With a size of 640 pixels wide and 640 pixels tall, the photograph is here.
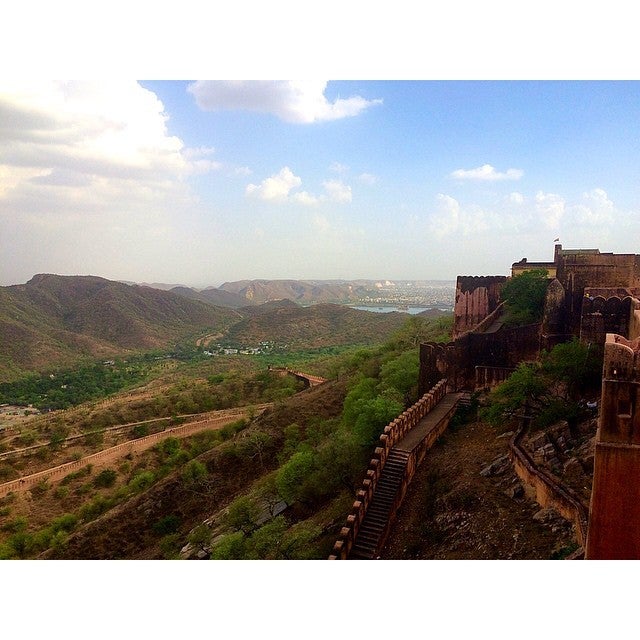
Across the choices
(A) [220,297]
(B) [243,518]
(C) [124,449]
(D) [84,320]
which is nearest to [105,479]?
(C) [124,449]

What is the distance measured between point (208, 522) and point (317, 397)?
10.6 m

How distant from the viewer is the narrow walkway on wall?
33.1 ft

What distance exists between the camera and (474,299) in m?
24.1

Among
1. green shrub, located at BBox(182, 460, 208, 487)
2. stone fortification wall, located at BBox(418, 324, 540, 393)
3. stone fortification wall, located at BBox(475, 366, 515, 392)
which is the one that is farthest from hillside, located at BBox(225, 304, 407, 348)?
stone fortification wall, located at BBox(475, 366, 515, 392)

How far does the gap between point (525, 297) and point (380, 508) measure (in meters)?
12.6

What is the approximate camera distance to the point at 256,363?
6109cm

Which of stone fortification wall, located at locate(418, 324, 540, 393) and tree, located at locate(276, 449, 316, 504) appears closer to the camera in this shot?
tree, located at locate(276, 449, 316, 504)

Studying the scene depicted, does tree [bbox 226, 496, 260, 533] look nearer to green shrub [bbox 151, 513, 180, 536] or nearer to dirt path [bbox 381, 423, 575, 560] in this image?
dirt path [bbox 381, 423, 575, 560]

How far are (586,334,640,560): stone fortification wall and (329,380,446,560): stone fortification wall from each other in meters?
4.77

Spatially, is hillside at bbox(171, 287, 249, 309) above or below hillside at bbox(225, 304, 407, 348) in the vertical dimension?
above

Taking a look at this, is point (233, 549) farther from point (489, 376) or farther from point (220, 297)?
point (220, 297)

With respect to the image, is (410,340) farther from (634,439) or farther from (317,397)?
(634,439)

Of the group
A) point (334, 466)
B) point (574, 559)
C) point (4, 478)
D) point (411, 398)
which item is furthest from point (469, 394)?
point (4, 478)

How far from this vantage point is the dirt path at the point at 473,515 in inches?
331
